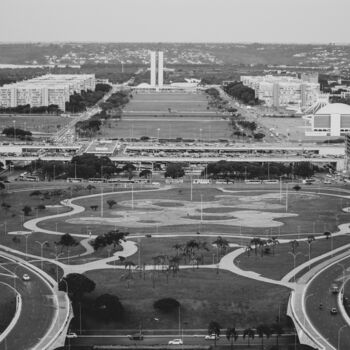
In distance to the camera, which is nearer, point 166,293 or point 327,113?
point 166,293

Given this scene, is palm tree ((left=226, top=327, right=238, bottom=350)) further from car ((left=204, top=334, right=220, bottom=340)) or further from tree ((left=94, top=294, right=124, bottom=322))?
tree ((left=94, top=294, right=124, bottom=322))

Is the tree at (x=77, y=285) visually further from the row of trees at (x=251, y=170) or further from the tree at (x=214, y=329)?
the row of trees at (x=251, y=170)

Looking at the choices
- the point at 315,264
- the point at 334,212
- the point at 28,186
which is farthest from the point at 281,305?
the point at 28,186

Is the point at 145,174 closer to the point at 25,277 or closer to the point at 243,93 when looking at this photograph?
the point at 25,277

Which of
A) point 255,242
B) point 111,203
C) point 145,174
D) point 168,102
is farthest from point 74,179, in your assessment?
point 168,102

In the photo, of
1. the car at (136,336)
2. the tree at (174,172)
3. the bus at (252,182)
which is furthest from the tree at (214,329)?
the tree at (174,172)

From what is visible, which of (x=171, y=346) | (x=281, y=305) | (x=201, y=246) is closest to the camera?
(x=171, y=346)

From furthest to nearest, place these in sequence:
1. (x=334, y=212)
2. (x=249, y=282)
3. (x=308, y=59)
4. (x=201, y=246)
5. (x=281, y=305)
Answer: (x=308, y=59)
(x=334, y=212)
(x=201, y=246)
(x=249, y=282)
(x=281, y=305)

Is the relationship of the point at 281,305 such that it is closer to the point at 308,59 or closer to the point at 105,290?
the point at 105,290
